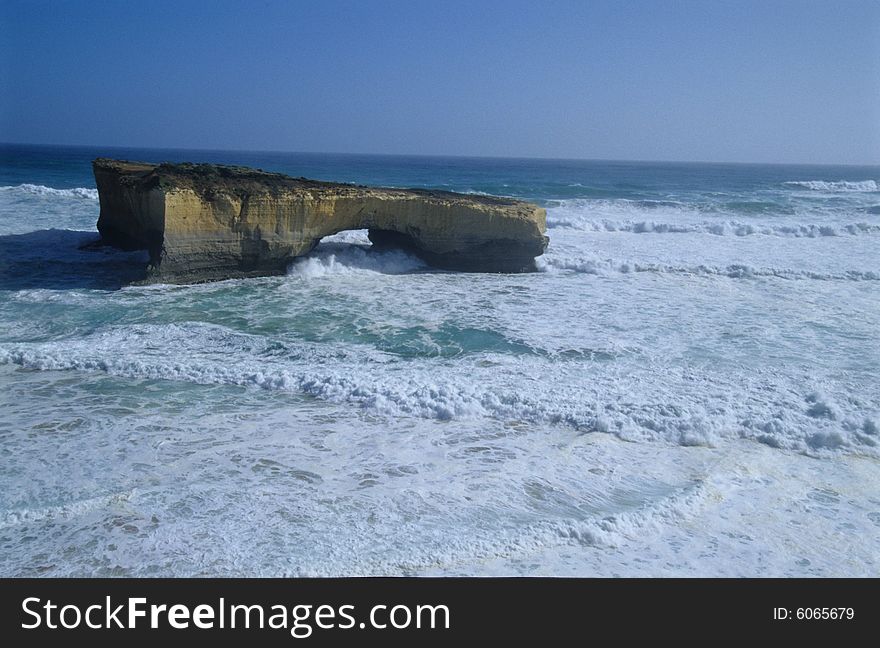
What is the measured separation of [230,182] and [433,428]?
22.6ft

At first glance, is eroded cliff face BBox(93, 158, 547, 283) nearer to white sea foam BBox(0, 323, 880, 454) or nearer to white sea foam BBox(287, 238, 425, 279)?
white sea foam BBox(287, 238, 425, 279)

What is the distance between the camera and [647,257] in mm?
14461

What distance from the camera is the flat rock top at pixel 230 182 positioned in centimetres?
1052

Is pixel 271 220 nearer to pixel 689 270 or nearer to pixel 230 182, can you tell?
pixel 230 182

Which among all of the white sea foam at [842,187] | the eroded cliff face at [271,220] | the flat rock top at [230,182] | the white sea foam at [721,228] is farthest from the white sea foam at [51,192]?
the white sea foam at [842,187]

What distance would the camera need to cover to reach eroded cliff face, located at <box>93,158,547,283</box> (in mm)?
10555

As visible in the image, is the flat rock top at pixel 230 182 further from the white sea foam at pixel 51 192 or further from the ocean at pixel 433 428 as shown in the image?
the white sea foam at pixel 51 192

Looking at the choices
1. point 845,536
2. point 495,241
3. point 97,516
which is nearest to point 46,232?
point 495,241

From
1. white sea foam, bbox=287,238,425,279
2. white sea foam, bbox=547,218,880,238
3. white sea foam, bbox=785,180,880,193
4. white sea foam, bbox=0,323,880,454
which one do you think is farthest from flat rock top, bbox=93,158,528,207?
white sea foam, bbox=785,180,880,193

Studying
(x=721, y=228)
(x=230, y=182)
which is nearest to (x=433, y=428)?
(x=230, y=182)

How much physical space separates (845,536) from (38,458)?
5771 mm

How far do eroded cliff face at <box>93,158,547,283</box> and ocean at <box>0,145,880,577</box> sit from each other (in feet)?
1.92

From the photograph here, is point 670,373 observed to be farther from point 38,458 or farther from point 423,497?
point 38,458

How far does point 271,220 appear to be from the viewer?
36.7ft
